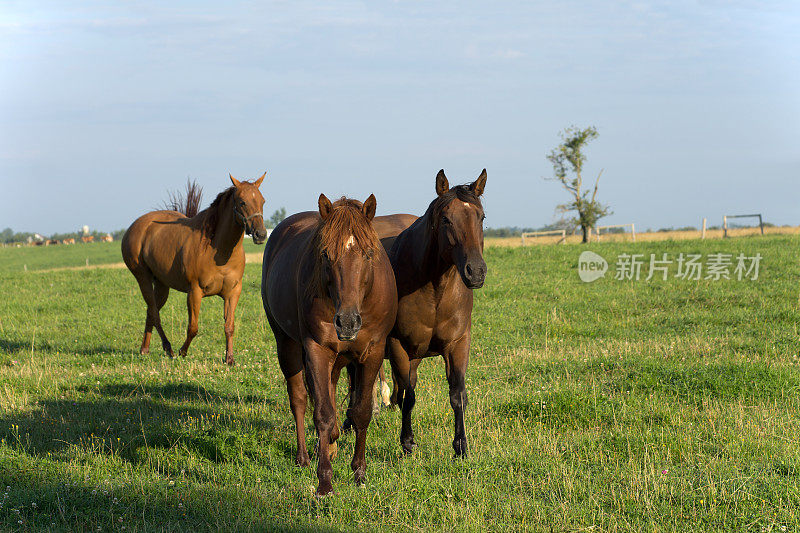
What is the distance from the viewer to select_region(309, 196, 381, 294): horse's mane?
482 cm

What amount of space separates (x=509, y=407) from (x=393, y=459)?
194 centimetres

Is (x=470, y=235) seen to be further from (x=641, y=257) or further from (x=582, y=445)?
(x=641, y=257)

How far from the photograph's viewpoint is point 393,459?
20.2ft

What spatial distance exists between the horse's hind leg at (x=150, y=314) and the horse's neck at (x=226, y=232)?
6.83ft

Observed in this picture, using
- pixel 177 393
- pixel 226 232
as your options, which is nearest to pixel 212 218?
pixel 226 232

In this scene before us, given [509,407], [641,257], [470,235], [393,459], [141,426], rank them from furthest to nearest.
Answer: [641,257] → [509,407] → [141,426] → [393,459] → [470,235]

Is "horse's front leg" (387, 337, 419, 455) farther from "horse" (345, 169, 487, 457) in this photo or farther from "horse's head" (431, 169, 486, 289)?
"horse's head" (431, 169, 486, 289)

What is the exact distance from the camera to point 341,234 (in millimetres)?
4836

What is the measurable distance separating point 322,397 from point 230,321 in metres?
6.91

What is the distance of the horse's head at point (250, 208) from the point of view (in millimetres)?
10789

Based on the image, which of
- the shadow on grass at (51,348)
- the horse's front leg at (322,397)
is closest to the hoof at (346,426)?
the horse's front leg at (322,397)

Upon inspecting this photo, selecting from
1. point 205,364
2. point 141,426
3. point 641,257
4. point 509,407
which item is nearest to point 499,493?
point 509,407

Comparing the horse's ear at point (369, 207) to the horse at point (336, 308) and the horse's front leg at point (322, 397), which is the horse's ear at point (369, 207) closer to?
the horse at point (336, 308)

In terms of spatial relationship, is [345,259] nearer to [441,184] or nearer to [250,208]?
[441,184]
